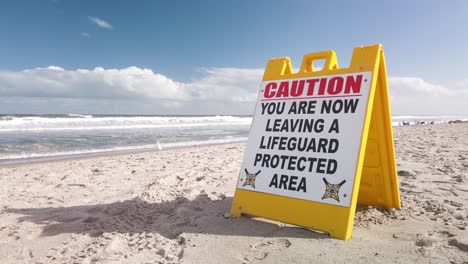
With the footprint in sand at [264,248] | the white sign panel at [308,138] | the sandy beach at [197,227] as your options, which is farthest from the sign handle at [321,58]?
the footprint in sand at [264,248]

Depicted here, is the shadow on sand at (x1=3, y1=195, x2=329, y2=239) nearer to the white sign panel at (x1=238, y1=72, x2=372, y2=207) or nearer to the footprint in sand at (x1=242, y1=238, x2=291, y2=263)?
the footprint in sand at (x1=242, y1=238, x2=291, y2=263)

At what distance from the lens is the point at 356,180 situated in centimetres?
246

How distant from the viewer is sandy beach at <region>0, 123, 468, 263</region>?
2312mm

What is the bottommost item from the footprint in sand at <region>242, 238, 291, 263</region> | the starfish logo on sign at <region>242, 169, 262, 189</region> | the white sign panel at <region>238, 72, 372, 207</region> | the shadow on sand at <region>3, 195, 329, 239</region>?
the shadow on sand at <region>3, 195, 329, 239</region>

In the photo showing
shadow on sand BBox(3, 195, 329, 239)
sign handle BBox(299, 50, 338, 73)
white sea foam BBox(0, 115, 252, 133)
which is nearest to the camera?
shadow on sand BBox(3, 195, 329, 239)

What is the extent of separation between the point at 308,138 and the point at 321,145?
0.49ft

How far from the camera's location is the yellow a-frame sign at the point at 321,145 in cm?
254

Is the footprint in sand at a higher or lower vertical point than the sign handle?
lower

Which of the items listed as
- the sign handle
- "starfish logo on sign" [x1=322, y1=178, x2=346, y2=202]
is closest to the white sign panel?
"starfish logo on sign" [x1=322, y1=178, x2=346, y2=202]

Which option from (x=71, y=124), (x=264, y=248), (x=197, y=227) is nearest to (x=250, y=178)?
(x=197, y=227)

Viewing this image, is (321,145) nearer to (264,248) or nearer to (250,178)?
(250,178)

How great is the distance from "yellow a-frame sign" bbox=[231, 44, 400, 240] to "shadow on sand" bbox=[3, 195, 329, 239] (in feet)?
0.48

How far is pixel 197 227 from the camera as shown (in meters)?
2.88

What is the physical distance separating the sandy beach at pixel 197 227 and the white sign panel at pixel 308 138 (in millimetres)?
369
